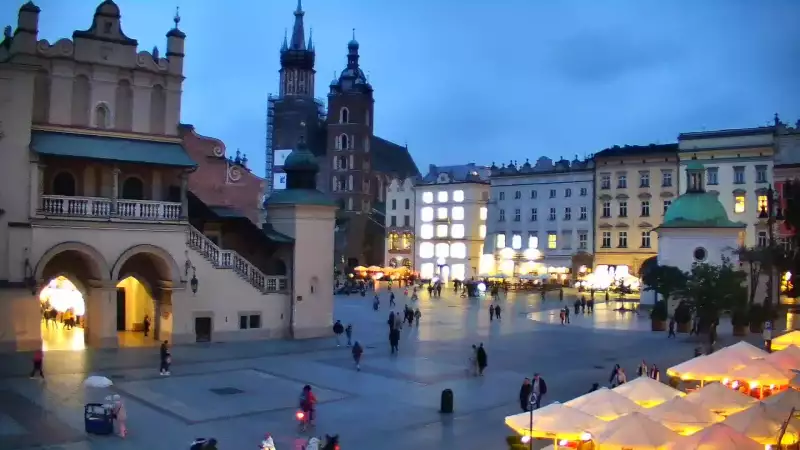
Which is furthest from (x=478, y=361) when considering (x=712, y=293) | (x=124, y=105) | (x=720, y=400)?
(x=124, y=105)

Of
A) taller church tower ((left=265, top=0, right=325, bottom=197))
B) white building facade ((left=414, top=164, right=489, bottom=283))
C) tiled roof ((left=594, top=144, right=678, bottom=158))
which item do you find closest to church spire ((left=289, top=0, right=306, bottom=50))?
taller church tower ((left=265, top=0, right=325, bottom=197))

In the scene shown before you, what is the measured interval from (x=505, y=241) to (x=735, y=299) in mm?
56082

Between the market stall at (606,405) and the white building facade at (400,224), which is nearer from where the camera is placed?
the market stall at (606,405)

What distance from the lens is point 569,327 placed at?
5297 cm

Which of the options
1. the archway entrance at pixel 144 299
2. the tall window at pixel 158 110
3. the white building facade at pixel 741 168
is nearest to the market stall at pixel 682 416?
the archway entrance at pixel 144 299

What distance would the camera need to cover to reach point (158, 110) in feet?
132

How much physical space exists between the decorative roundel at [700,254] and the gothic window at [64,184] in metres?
44.1

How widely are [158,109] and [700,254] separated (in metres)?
40.9

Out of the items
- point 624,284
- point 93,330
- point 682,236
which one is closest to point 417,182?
point 624,284

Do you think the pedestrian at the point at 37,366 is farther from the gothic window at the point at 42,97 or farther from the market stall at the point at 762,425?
the market stall at the point at 762,425

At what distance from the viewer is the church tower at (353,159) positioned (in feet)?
390

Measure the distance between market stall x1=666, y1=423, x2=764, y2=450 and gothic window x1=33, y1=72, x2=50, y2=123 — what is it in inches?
1234

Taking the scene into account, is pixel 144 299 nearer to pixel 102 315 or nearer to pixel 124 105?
pixel 102 315

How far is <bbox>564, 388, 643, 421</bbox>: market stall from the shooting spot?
1975 cm
